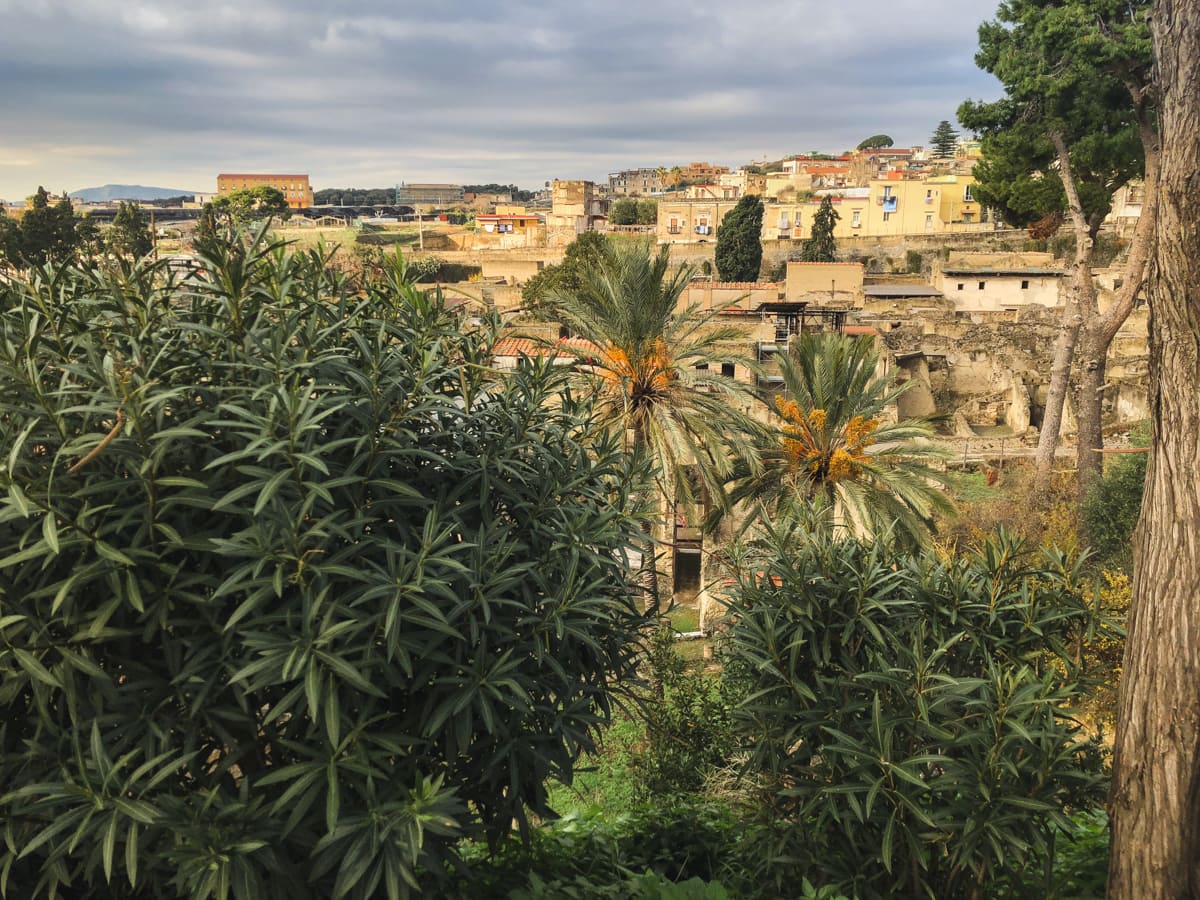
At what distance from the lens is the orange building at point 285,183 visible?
110200 mm

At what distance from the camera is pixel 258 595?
2605 millimetres

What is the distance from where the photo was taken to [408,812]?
8.87ft

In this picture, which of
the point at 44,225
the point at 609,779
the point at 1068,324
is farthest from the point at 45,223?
the point at 1068,324

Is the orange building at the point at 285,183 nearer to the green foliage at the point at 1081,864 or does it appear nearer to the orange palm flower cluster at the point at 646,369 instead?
the orange palm flower cluster at the point at 646,369

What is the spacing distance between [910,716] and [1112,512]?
10579 millimetres

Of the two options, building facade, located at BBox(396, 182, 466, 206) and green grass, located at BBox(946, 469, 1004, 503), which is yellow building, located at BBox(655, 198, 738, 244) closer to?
green grass, located at BBox(946, 469, 1004, 503)

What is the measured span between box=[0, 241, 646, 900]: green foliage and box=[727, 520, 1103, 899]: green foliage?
1.06 meters

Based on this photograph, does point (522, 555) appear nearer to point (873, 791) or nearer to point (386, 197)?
point (873, 791)

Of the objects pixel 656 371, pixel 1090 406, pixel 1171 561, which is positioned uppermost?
pixel 656 371

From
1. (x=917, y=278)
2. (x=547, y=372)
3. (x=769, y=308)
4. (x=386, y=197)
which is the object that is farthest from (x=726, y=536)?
(x=386, y=197)

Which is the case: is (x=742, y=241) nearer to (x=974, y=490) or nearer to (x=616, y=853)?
(x=974, y=490)

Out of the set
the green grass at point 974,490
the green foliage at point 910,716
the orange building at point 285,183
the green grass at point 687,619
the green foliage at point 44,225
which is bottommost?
the green grass at point 687,619

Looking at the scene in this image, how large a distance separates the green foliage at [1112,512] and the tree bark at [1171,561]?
365 inches

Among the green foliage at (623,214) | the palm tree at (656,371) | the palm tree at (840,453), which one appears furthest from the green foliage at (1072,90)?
the green foliage at (623,214)
